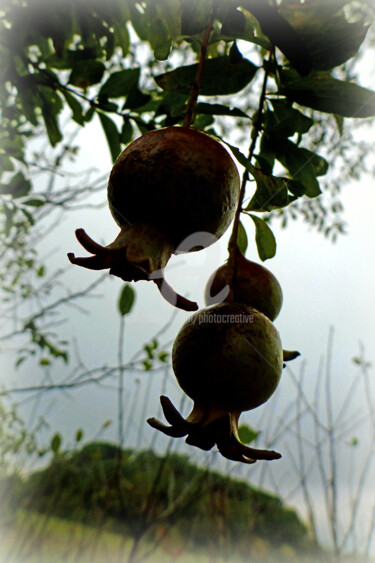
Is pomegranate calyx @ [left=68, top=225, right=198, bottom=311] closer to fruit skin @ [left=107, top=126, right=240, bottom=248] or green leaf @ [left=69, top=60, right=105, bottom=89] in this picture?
fruit skin @ [left=107, top=126, right=240, bottom=248]

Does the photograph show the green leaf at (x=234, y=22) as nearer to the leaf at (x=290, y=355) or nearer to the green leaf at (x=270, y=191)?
the green leaf at (x=270, y=191)

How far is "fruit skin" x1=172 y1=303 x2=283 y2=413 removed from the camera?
1.13 ft

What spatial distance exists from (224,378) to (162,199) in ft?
0.51

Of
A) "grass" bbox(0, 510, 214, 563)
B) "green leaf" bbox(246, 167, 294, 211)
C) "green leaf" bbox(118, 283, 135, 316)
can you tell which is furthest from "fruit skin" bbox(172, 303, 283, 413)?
"grass" bbox(0, 510, 214, 563)

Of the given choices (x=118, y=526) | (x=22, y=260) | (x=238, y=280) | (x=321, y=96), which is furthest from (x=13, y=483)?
(x=321, y=96)

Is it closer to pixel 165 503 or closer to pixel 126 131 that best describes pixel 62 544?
pixel 165 503

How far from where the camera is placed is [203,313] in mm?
400

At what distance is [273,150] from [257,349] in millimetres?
299

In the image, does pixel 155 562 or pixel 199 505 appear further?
pixel 199 505

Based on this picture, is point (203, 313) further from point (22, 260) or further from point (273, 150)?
point (22, 260)

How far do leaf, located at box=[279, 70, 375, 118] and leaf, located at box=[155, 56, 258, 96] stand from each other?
0.05m

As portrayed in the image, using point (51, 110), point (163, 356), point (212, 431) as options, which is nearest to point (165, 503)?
point (163, 356)

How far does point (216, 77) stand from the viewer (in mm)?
502

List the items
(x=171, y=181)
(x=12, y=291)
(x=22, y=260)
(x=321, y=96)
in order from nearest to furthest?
(x=171, y=181), (x=321, y=96), (x=12, y=291), (x=22, y=260)
